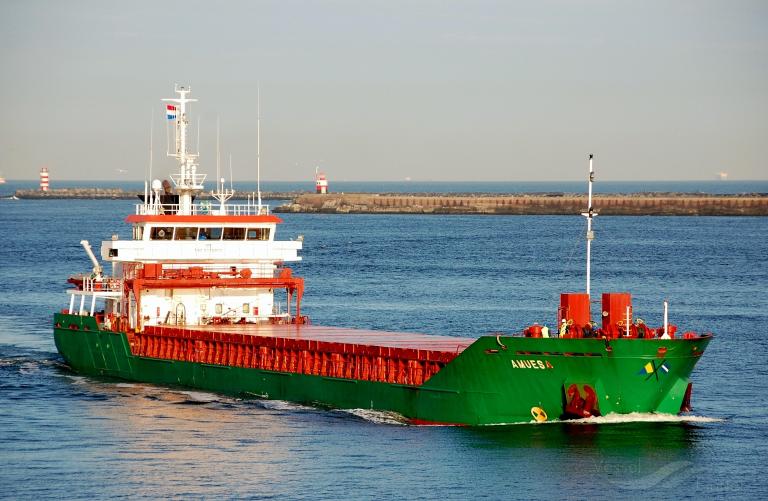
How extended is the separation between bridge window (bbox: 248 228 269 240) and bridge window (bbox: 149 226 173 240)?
2.76 m

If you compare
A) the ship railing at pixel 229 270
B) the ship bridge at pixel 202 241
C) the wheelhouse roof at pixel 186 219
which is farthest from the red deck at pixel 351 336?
the wheelhouse roof at pixel 186 219

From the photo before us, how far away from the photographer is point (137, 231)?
4938 centimetres

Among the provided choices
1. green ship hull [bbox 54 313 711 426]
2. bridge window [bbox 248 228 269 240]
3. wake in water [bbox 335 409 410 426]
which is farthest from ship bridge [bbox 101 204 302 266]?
wake in water [bbox 335 409 410 426]

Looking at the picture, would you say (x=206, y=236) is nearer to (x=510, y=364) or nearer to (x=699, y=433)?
(x=510, y=364)

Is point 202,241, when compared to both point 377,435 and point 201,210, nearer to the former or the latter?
point 201,210

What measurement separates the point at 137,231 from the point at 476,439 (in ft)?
62.4

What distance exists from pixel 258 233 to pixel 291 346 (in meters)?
9.09

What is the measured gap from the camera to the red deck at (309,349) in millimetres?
38156

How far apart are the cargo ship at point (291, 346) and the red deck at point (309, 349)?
0.05 metres

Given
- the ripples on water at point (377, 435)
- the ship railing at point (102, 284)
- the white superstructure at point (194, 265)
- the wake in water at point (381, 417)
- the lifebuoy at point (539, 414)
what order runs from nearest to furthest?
the ripples on water at point (377, 435), the lifebuoy at point (539, 414), the wake in water at point (381, 417), the white superstructure at point (194, 265), the ship railing at point (102, 284)

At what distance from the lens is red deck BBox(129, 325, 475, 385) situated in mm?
38156

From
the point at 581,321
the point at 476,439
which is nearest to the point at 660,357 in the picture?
the point at 581,321

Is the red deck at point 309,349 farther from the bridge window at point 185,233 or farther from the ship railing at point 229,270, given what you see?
the bridge window at point 185,233

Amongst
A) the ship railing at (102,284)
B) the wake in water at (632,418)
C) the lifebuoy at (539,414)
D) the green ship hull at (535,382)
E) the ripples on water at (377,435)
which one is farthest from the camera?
the ship railing at (102,284)
